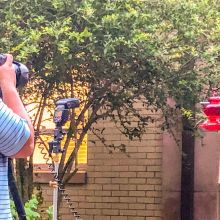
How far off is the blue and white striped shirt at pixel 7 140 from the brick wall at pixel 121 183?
7337 mm

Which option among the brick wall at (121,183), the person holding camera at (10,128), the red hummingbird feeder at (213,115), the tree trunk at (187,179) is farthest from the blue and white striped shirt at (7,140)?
the brick wall at (121,183)

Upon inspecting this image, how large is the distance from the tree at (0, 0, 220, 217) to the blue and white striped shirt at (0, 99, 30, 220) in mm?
3972

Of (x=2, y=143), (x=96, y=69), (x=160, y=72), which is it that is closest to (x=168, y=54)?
(x=160, y=72)

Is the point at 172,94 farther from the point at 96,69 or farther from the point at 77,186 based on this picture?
the point at 77,186

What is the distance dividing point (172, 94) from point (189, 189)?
2.37 m

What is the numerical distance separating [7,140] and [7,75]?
0.75 feet

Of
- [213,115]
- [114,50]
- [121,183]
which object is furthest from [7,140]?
[121,183]

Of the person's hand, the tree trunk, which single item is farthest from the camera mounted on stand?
the tree trunk

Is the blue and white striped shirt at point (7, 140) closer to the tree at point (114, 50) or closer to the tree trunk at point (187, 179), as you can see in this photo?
the tree at point (114, 50)

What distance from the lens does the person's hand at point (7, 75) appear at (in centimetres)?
240

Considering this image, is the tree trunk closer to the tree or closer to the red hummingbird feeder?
the tree

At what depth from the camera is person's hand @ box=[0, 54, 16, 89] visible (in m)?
2.40

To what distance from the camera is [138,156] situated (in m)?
9.96

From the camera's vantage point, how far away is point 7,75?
243cm
